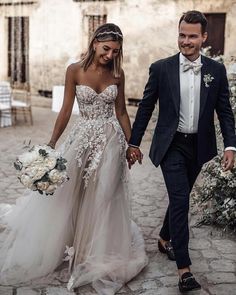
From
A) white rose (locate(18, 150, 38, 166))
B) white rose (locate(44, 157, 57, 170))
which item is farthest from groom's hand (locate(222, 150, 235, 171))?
white rose (locate(18, 150, 38, 166))

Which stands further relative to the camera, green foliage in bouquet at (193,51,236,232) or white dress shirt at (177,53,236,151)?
green foliage in bouquet at (193,51,236,232)

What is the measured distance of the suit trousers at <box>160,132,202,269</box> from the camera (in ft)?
12.0

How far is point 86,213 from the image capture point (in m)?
4.02

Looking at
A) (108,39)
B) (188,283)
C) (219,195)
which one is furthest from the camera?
(219,195)

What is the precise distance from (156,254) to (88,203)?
0.91 m

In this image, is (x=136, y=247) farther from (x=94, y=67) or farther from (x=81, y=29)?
(x=81, y=29)

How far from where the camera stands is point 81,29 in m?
17.1

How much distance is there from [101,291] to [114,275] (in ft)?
0.67

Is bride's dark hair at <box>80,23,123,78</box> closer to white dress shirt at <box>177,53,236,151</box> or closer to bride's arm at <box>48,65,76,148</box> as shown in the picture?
bride's arm at <box>48,65,76,148</box>

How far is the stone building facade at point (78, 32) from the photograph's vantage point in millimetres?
14961

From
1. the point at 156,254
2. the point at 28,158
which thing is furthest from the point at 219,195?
the point at 28,158

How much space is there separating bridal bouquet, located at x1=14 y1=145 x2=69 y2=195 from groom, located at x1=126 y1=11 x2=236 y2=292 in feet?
2.52

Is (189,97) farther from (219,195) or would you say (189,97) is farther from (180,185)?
(219,195)

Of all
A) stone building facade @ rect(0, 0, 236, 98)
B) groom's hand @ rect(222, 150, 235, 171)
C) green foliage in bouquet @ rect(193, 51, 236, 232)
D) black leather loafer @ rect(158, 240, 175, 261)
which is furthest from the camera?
stone building facade @ rect(0, 0, 236, 98)
